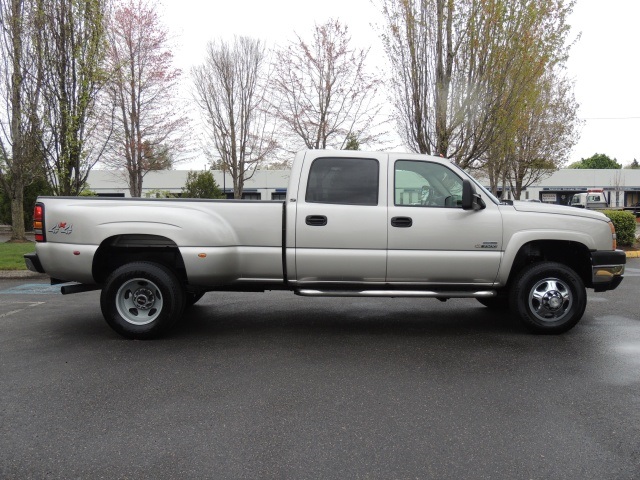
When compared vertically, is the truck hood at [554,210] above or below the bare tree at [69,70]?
below

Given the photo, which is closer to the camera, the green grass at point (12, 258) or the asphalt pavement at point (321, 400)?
the asphalt pavement at point (321, 400)

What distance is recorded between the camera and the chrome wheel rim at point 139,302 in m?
5.26

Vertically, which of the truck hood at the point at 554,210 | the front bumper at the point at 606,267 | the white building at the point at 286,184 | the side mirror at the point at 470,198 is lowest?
the front bumper at the point at 606,267

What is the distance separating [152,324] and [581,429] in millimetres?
4132

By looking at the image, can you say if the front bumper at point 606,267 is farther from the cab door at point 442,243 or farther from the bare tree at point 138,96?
the bare tree at point 138,96

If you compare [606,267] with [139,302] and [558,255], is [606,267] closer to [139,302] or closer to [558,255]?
[558,255]

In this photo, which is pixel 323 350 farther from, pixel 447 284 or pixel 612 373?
pixel 612 373

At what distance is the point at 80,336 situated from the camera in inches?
214

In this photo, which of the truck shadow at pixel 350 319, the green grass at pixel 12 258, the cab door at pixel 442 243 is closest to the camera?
the cab door at pixel 442 243

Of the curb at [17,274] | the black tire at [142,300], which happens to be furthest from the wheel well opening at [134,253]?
the curb at [17,274]

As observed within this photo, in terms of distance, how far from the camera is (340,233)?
17.1 feet

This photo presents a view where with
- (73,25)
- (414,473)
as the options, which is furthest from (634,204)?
(414,473)

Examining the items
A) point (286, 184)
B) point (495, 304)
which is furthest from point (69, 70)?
point (286, 184)

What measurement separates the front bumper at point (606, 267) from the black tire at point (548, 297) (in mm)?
203
